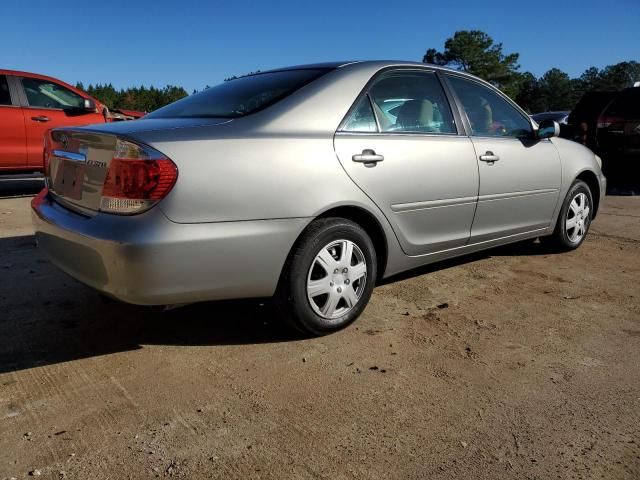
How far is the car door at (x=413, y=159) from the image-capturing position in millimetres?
2992

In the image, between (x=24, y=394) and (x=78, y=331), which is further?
(x=78, y=331)

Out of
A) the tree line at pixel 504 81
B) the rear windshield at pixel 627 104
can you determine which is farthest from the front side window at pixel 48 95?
the tree line at pixel 504 81

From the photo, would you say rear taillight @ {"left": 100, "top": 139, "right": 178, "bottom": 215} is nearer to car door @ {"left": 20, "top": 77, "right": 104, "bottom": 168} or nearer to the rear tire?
the rear tire

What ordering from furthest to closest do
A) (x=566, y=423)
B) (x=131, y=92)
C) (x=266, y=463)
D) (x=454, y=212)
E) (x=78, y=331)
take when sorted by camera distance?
(x=131, y=92), (x=454, y=212), (x=78, y=331), (x=566, y=423), (x=266, y=463)

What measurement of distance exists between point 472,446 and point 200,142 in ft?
5.41

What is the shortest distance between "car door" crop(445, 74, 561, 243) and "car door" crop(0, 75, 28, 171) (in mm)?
6108

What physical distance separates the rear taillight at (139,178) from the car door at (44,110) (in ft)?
18.7

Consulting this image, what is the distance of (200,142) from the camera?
2.43 m

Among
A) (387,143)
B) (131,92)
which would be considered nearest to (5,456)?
(387,143)

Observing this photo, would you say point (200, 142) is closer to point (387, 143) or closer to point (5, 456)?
point (387, 143)

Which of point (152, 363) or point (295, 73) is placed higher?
point (295, 73)

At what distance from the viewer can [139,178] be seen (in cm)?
232

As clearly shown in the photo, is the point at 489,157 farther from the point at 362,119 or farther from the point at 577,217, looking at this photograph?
the point at 577,217

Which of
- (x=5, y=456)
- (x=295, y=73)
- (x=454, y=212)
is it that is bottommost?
(x=5, y=456)
